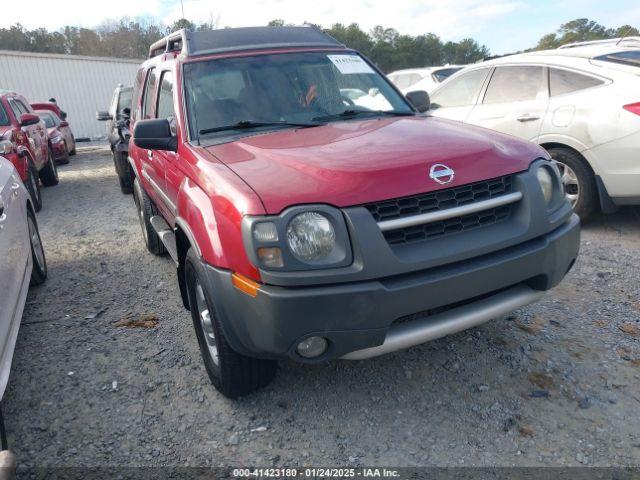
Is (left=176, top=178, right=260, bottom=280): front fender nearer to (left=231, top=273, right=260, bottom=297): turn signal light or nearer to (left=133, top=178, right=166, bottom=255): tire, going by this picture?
(left=231, top=273, right=260, bottom=297): turn signal light

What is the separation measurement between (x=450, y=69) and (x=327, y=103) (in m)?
10.8

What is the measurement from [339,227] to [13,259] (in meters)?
2.37

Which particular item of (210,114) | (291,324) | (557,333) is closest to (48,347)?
(210,114)

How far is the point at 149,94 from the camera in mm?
4551

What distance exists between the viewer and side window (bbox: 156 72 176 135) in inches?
137

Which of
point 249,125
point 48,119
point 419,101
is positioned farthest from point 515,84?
point 48,119

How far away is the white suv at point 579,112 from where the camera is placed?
15.4ft

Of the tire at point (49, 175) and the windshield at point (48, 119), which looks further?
the windshield at point (48, 119)

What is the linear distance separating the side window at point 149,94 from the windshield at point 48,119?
8.84 metres

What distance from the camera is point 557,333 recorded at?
3346 millimetres

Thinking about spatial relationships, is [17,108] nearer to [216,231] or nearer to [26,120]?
[26,120]

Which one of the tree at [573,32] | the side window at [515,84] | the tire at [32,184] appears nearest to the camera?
the side window at [515,84]

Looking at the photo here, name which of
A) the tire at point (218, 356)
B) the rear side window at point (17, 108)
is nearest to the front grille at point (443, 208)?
the tire at point (218, 356)

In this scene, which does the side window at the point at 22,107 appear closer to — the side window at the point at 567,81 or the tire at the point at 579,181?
the side window at the point at 567,81
